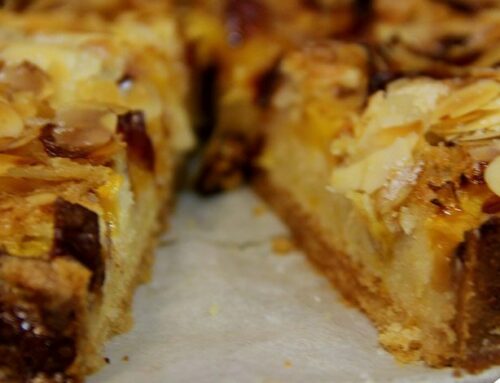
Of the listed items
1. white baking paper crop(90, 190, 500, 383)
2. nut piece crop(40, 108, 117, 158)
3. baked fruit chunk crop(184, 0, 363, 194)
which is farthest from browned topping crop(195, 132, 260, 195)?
nut piece crop(40, 108, 117, 158)

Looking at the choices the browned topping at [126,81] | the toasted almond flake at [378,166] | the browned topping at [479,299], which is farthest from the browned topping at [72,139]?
the browned topping at [479,299]

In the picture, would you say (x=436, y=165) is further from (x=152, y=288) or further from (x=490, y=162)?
(x=152, y=288)

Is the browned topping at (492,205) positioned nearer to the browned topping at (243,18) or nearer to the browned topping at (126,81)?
the browned topping at (126,81)

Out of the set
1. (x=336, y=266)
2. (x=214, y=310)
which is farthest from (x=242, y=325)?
(x=336, y=266)

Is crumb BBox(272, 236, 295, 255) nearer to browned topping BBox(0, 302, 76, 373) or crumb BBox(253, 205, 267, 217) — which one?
crumb BBox(253, 205, 267, 217)

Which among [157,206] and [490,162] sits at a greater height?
[490,162]

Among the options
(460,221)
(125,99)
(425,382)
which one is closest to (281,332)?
(425,382)
